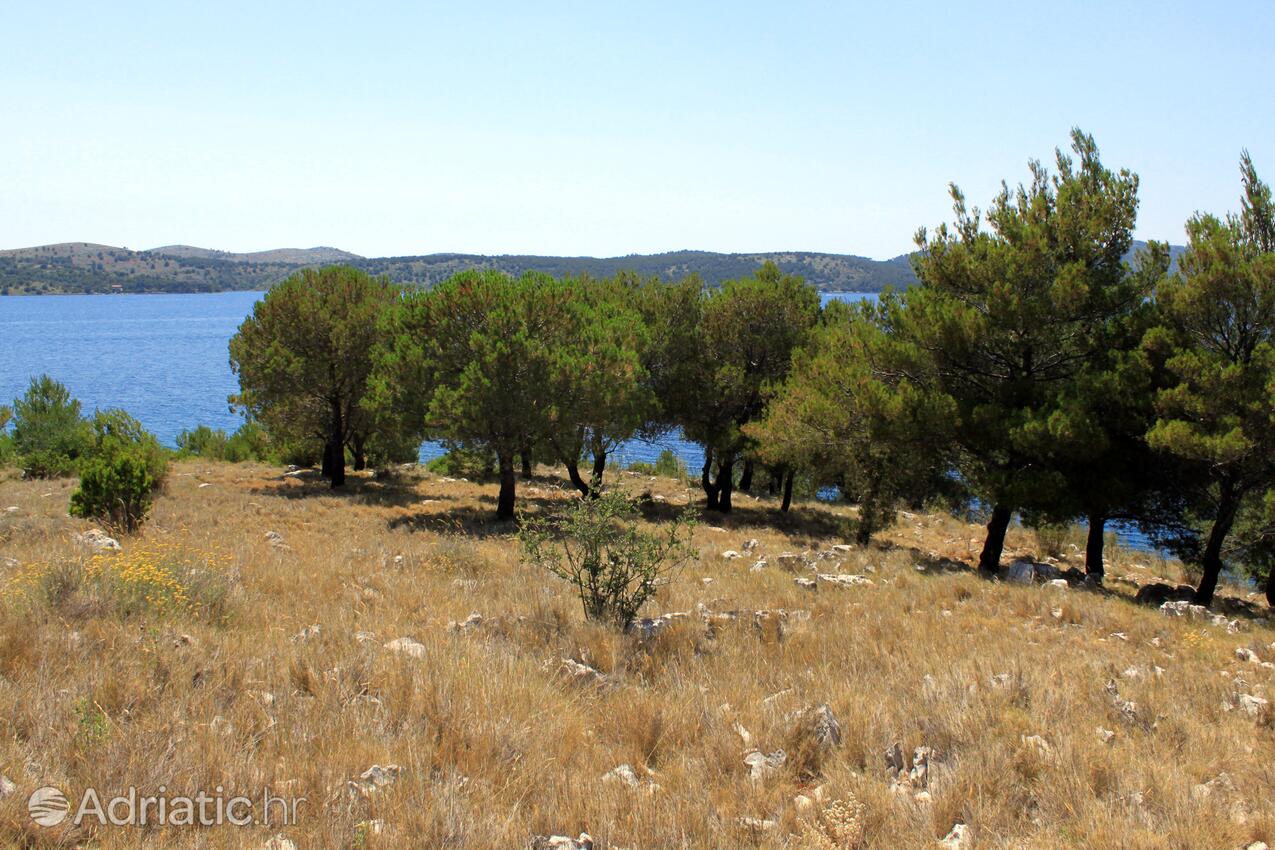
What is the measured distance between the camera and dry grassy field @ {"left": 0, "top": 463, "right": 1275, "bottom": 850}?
368cm

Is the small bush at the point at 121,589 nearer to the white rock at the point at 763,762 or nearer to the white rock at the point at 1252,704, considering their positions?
the white rock at the point at 763,762

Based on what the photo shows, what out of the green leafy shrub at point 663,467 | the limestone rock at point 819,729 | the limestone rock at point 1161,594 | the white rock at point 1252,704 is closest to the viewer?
the limestone rock at point 819,729

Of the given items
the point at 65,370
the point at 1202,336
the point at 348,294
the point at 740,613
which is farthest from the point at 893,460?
the point at 65,370

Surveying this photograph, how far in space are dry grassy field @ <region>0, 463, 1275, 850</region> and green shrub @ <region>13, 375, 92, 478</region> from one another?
21426 mm

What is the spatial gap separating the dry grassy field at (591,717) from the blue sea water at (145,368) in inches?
571

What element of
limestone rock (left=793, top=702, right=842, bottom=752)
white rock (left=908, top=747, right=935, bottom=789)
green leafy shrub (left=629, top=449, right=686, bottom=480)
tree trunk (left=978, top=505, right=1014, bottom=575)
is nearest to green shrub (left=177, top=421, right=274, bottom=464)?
green leafy shrub (left=629, top=449, right=686, bottom=480)

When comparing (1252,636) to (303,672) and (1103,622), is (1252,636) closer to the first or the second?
(1103,622)

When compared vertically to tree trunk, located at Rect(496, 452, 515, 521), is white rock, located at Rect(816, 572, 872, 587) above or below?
above

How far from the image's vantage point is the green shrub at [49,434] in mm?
26125

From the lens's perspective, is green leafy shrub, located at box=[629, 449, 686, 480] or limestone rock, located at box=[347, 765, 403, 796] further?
green leafy shrub, located at box=[629, 449, 686, 480]

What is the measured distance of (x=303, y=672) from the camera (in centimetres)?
533

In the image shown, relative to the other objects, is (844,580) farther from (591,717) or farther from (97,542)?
(97,542)

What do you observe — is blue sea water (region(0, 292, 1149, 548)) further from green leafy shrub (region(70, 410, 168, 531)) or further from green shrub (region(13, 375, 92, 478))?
green shrub (region(13, 375, 92, 478))

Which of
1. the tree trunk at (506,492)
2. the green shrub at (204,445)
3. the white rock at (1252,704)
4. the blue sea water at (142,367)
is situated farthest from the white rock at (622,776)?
the green shrub at (204,445)
